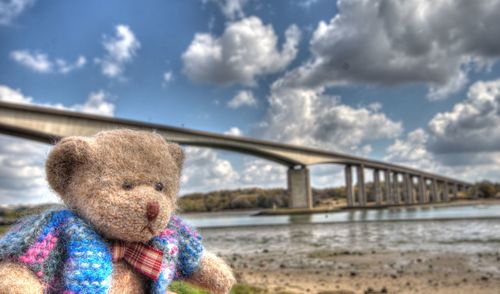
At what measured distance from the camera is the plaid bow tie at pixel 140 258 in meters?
2.37

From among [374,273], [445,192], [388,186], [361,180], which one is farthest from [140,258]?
[445,192]

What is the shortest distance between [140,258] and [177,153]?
2.30 feet

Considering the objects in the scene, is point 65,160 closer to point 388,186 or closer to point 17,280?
point 17,280

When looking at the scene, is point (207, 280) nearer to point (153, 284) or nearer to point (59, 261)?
point (153, 284)

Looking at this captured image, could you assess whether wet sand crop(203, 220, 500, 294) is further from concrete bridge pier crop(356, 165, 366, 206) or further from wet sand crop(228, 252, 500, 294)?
concrete bridge pier crop(356, 165, 366, 206)

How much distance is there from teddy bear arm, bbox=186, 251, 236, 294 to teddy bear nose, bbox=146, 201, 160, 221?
620 millimetres

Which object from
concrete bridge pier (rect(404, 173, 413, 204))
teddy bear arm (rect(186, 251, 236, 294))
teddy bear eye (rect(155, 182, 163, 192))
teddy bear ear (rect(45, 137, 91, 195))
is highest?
concrete bridge pier (rect(404, 173, 413, 204))

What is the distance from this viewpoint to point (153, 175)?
2.47m

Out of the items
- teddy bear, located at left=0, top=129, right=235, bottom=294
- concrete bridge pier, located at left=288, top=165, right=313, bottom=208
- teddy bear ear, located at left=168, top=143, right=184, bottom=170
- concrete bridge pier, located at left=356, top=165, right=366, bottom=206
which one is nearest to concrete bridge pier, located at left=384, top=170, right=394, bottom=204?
concrete bridge pier, located at left=356, top=165, right=366, bottom=206

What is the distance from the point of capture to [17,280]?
1.98m

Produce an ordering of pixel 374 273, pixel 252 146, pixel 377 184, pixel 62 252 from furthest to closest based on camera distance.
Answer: pixel 377 184, pixel 252 146, pixel 374 273, pixel 62 252

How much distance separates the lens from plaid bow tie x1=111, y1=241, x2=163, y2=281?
2.37m

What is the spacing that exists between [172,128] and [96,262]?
37177 millimetres

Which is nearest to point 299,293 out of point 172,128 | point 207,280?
point 207,280
